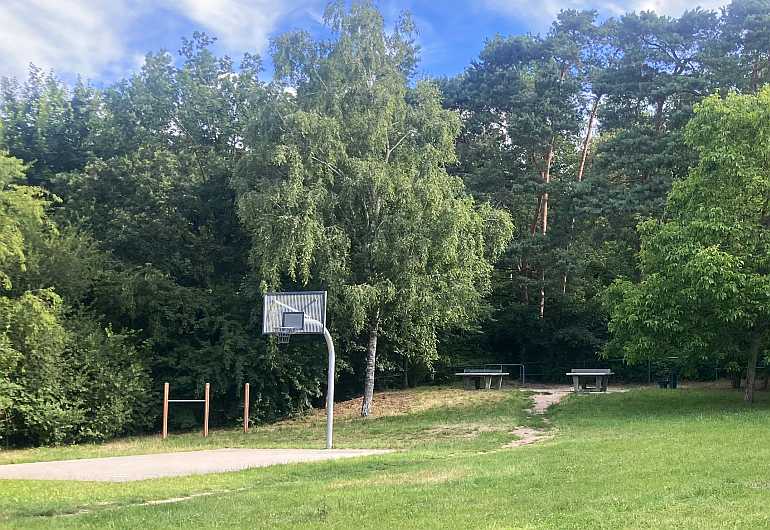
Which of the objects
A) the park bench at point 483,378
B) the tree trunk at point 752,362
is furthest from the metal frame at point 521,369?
the tree trunk at point 752,362

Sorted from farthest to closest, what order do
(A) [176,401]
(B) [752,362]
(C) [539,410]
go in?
(C) [539,410] < (A) [176,401] < (B) [752,362]

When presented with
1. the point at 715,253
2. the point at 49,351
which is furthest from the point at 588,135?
the point at 49,351

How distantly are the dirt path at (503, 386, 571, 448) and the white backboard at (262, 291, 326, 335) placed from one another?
532cm

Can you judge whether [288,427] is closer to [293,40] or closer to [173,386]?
[173,386]

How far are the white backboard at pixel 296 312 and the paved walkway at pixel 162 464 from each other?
116 inches

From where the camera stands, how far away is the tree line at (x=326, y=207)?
22.1 meters

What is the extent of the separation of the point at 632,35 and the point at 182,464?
2730 cm

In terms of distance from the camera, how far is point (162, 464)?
532 inches

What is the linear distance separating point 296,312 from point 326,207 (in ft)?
20.5

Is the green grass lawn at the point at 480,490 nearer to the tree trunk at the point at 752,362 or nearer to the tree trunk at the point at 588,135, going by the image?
the tree trunk at the point at 752,362

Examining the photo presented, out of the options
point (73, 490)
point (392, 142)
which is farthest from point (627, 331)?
point (73, 490)

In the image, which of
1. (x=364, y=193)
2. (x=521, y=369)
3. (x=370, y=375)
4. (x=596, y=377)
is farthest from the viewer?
(x=521, y=369)

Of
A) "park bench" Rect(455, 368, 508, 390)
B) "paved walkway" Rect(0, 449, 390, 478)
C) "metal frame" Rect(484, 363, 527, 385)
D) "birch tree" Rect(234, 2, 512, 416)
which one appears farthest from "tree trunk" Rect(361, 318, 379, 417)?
"metal frame" Rect(484, 363, 527, 385)

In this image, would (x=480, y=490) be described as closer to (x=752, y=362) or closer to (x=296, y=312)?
(x=296, y=312)
